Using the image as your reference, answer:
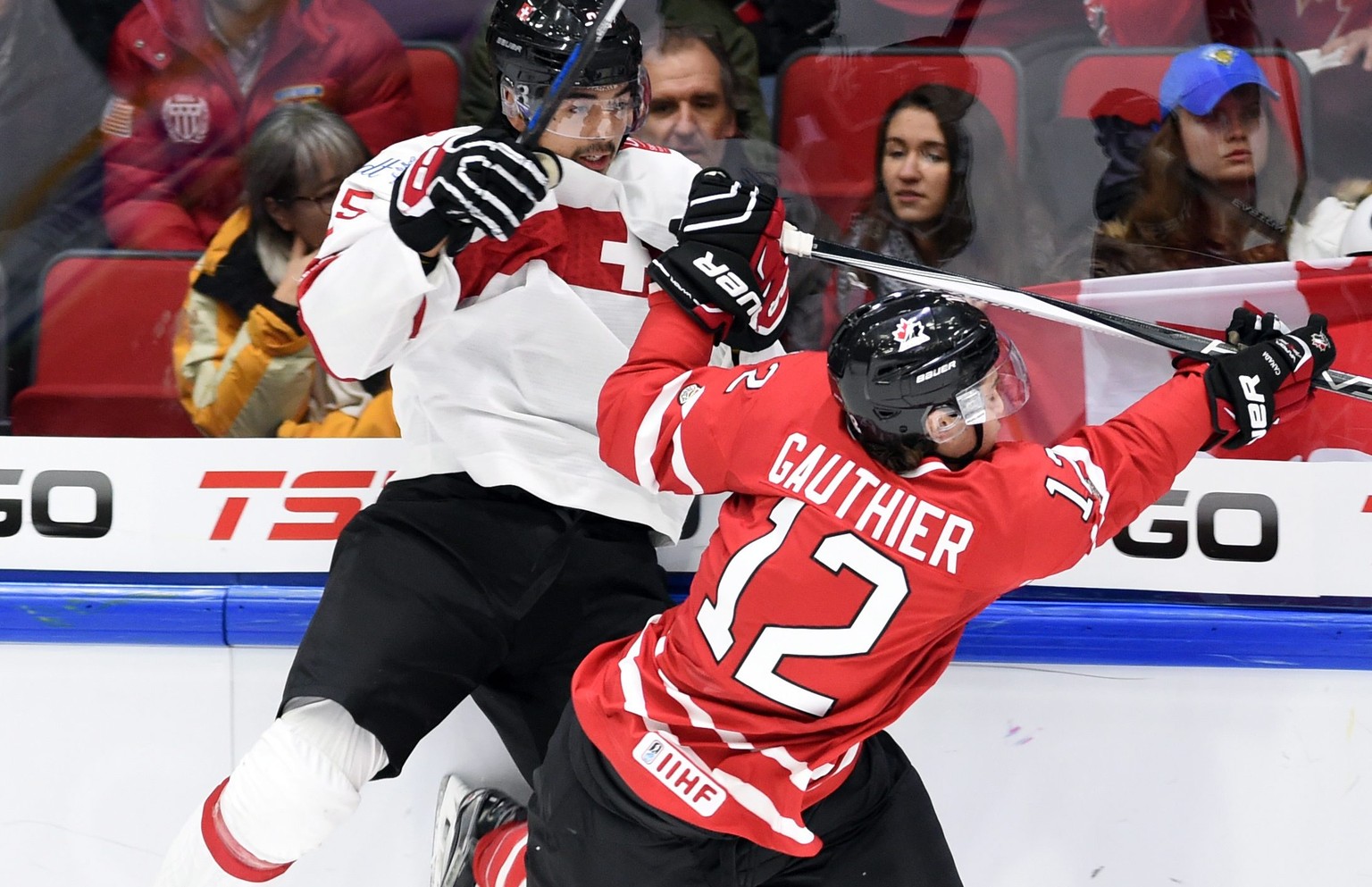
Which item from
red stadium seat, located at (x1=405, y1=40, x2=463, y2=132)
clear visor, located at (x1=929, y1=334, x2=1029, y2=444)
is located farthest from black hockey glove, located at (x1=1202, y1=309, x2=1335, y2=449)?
red stadium seat, located at (x1=405, y1=40, x2=463, y2=132)

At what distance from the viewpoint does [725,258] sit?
179cm

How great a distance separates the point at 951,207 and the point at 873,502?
0.96m

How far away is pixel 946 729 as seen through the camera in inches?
88.7

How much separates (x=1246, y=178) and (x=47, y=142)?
2.16m

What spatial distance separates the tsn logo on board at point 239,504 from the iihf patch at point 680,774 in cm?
79

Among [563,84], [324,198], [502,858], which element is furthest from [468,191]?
[502,858]

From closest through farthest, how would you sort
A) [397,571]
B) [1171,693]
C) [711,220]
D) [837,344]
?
[837,344], [711,220], [397,571], [1171,693]

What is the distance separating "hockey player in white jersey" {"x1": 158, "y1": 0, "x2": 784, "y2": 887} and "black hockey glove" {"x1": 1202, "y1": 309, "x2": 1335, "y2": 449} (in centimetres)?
79

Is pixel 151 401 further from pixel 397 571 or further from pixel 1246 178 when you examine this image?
pixel 1246 178

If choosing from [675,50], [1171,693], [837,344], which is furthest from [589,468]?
[1171,693]

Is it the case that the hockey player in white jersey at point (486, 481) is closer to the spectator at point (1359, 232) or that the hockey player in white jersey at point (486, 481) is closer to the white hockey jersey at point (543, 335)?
the white hockey jersey at point (543, 335)

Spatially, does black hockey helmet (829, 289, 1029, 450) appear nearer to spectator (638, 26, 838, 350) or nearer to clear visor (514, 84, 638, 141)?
clear visor (514, 84, 638, 141)

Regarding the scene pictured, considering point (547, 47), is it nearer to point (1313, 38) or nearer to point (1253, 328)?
point (1253, 328)

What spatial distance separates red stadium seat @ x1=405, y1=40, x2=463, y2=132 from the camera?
249 centimetres
